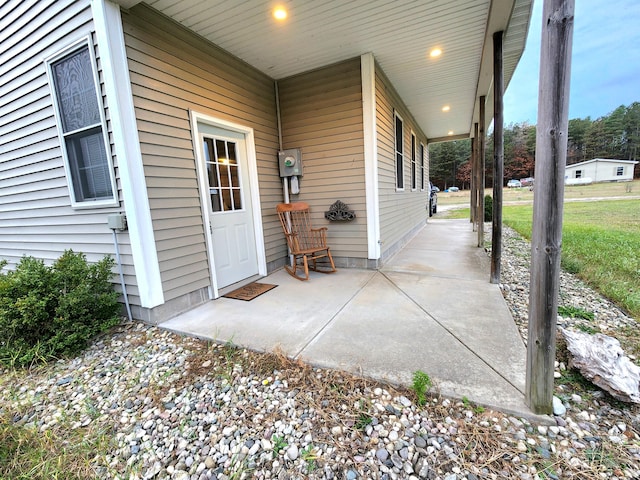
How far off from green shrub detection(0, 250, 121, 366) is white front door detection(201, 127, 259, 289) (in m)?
1.17

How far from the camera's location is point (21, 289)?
225 cm

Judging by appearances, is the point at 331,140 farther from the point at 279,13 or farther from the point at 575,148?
the point at 575,148

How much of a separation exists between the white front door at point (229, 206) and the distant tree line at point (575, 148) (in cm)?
3375

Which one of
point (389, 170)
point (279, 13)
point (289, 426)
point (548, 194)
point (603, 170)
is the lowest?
point (289, 426)

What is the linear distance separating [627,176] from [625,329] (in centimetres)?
4336

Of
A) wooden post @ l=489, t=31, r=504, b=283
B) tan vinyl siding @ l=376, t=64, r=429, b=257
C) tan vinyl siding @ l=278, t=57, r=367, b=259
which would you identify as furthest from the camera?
tan vinyl siding @ l=376, t=64, r=429, b=257

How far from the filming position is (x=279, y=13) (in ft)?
9.09

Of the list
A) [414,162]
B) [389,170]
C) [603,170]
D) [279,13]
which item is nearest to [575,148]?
[603,170]

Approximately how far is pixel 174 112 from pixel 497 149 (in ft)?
11.4

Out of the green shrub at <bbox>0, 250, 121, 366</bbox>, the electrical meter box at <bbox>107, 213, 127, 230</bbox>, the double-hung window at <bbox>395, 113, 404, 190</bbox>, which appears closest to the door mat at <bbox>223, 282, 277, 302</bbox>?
the green shrub at <bbox>0, 250, 121, 366</bbox>

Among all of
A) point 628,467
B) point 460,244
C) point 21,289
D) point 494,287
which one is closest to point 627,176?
point 460,244

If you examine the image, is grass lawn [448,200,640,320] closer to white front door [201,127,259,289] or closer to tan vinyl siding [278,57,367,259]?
tan vinyl siding [278,57,367,259]

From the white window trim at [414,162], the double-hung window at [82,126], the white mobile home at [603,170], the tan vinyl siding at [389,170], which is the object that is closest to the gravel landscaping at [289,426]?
the double-hung window at [82,126]

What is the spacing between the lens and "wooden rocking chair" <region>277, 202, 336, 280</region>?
405 cm
